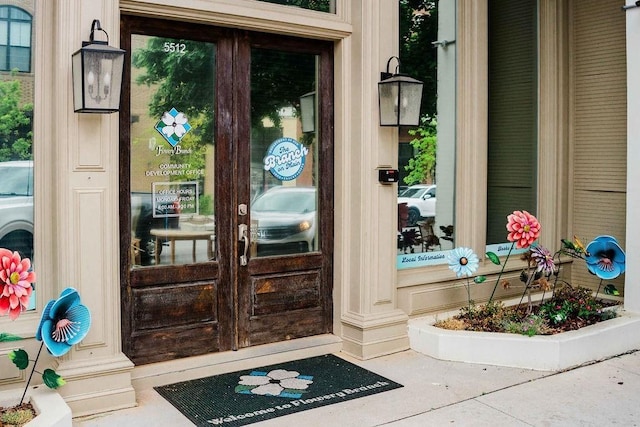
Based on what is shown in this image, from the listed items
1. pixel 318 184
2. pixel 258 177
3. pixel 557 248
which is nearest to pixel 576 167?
pixel 557 248

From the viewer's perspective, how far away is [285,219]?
5.85 meters

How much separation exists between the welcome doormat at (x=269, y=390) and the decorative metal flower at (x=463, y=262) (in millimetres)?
1344

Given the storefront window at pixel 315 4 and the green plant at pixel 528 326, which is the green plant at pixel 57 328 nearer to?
the storefront window at pixel 315 4

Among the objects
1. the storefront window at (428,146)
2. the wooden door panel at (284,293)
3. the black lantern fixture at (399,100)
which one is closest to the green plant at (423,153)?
the storefront window at (428,146)

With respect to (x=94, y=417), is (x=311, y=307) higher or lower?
higher

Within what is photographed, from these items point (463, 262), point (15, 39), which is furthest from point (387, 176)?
point (15, 39)

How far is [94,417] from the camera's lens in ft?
14.7

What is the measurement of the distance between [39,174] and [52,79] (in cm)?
65

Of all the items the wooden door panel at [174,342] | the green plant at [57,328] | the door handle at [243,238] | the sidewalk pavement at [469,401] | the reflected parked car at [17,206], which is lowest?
the sidewalk pavement at [469,401]

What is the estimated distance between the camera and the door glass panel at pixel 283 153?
223 inches

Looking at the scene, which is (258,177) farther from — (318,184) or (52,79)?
(52,79)

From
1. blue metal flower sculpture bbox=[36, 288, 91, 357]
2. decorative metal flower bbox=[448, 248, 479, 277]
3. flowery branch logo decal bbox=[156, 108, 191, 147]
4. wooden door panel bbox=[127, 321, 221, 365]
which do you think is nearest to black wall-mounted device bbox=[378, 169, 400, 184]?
decorative metal flower bbox=[448, 248, 479, 277]

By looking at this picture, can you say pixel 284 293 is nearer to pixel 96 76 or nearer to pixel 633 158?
pixel 96 76

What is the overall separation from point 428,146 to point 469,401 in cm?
261
